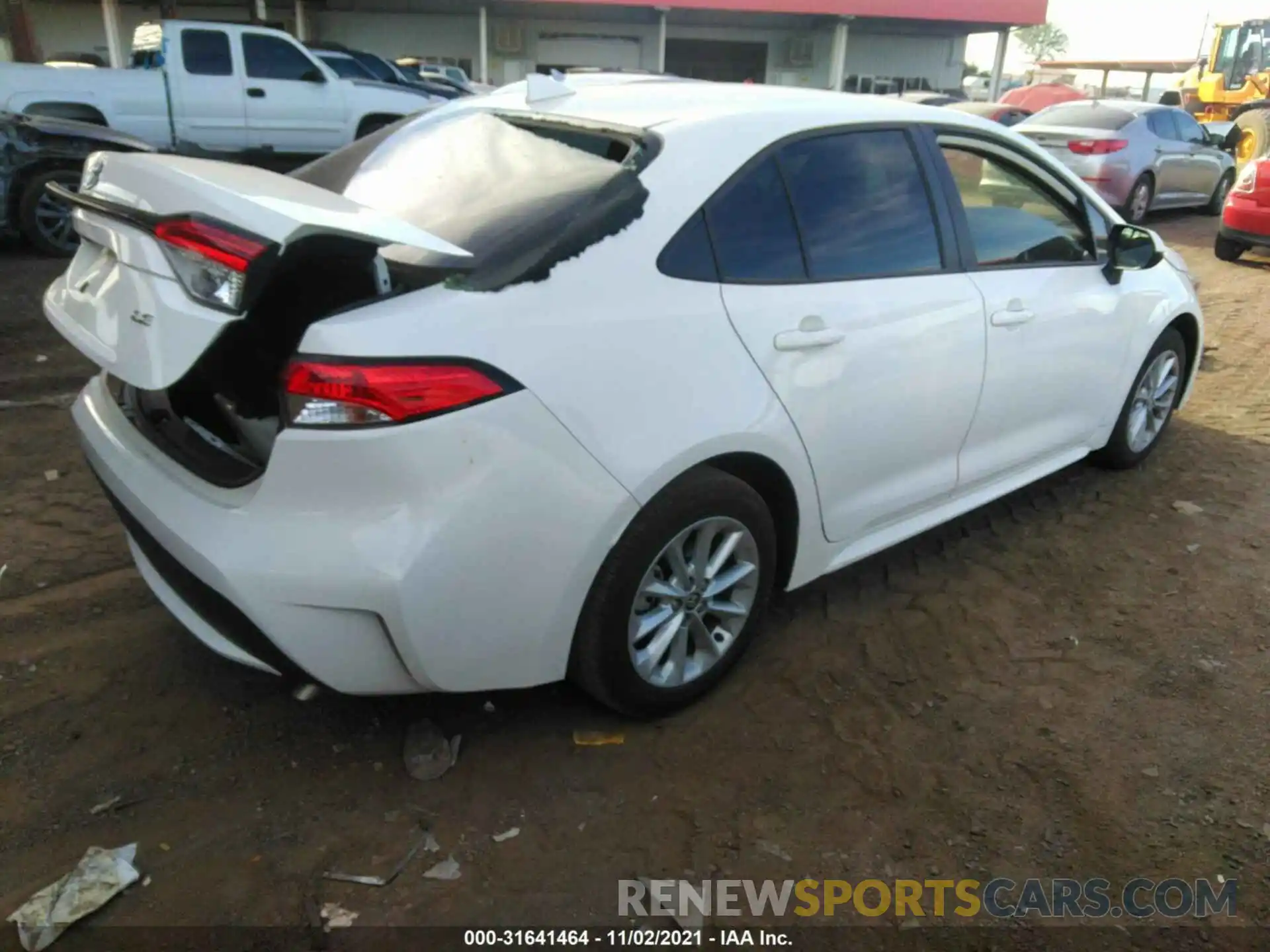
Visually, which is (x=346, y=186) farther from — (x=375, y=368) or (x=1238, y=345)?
(x=1238, y=345)

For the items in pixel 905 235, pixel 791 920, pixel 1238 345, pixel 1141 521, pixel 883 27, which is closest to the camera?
pixel 791 920

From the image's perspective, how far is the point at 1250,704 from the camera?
3.04m

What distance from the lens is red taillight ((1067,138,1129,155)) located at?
11562 mm

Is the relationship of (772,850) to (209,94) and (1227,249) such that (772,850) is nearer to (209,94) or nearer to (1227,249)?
(1227,249)

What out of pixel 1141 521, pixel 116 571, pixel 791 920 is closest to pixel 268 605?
pixel 791 920

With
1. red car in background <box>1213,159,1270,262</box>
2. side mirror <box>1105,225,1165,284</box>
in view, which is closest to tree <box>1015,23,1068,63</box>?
red car in background <box>1213,159,1270,262</box>

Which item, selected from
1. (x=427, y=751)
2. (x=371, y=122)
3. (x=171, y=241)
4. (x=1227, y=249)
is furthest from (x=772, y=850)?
(x=371, y=122)

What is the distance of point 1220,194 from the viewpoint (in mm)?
14094

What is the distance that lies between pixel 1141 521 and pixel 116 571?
415 cm

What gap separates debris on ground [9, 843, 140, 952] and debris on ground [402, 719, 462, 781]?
0.68 meters

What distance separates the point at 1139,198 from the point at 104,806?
13.0m

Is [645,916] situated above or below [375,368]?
below

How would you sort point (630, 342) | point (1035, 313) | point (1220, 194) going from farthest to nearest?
point (1220, 194)
point (1035, 313)
point (630, 342)

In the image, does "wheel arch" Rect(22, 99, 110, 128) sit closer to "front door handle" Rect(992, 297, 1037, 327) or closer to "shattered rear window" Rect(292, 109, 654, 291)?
"shattered rear window" Rect(292, 109, 654, 291)
